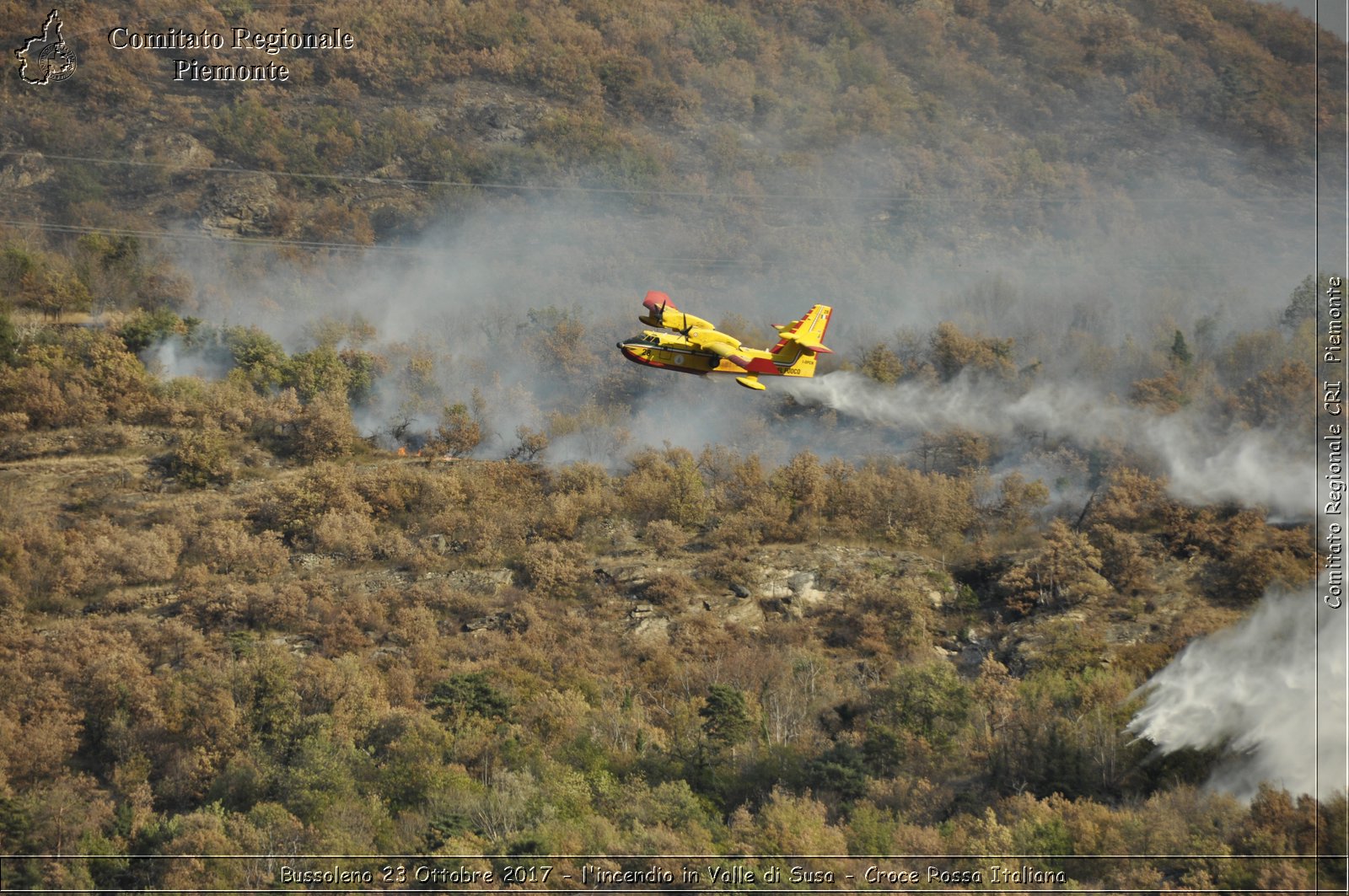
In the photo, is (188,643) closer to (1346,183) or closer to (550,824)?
(550,824)

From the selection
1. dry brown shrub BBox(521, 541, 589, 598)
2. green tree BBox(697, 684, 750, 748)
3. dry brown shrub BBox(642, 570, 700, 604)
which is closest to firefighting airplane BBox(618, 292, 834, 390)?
dry brown shrub BBox(642, 570, 700, 604)

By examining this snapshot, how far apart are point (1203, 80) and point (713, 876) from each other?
124 metres

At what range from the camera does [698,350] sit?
60.9 meters

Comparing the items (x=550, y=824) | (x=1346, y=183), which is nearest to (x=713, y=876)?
(x=550, y=824)

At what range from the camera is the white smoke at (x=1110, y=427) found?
72.4 m

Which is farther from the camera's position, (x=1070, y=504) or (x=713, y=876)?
(x=1070, y=504)

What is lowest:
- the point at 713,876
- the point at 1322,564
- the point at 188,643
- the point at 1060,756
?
the point at 188,643

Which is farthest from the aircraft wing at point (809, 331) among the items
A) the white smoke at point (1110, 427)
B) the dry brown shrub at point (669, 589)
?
the white smoke at point (1110, 427)

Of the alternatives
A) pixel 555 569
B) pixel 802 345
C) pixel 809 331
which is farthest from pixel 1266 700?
pixel 555 569

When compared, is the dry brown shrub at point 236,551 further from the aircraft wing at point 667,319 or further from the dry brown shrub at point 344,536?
the aircraft wing at point 667,319

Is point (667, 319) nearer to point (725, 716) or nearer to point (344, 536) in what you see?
point (725, 716)

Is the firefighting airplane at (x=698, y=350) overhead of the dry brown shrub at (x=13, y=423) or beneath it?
overhead

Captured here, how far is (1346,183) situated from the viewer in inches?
5640

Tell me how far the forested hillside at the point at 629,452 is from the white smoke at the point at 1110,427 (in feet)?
1.07
